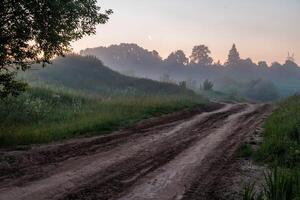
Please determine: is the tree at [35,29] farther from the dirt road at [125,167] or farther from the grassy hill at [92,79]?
the grassy hill at [92,79]

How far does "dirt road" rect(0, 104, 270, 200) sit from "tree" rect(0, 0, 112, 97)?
351cm

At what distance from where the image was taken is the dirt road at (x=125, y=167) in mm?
9320

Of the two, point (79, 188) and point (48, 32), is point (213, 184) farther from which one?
point (48, 32)


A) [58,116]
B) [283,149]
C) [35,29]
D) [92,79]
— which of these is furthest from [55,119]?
[92,79]

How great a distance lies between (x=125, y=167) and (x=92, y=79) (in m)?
56.4

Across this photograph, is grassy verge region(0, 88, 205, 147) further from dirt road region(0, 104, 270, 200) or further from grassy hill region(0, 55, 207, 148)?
dirt road region(0, 104, 270, 200)

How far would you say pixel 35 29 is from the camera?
14625mm

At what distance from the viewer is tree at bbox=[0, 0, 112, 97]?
14305 mm

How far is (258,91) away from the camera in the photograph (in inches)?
4751

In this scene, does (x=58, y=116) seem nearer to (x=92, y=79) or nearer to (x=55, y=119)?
(x=55, y=119)

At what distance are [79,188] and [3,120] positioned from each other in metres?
9.98

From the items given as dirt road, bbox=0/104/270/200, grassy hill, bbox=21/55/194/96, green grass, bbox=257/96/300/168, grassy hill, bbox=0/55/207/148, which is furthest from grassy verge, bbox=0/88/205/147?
grassy hill, bbox=21/55/194/96

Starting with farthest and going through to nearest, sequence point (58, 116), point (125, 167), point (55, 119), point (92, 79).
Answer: point (92, 79), point (58, 116), point (55, 119), point (125, 167)

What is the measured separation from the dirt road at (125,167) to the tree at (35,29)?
3.51 m
